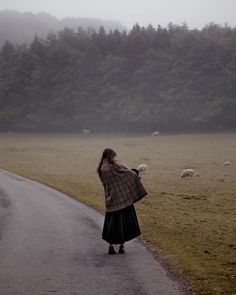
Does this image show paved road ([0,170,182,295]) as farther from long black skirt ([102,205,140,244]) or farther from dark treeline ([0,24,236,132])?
dark treeline ([0,24,236,132])

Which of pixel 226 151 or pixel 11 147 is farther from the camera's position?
pixel 11 147

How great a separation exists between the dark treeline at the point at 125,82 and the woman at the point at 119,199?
254 ft

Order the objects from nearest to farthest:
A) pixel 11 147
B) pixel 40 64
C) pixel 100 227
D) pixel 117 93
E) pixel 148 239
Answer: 1. pixel 148 239
2. pixel 100 227
3. pixel 11 147
4. pixel 117 93
5. pixel 40 64

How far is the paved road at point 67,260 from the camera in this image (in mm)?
10711

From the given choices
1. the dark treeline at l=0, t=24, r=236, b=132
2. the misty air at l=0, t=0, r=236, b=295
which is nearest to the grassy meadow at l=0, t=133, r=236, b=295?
the misty air at l=0, t=0, r=236, b=295

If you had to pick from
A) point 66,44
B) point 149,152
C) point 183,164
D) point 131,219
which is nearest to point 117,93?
point 66,44

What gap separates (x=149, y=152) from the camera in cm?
6066

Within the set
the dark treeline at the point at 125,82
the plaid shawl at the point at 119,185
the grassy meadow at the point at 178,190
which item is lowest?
the grassy meadow at the point at 178,190

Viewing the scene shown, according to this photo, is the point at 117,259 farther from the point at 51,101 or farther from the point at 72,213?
the point at 51,101

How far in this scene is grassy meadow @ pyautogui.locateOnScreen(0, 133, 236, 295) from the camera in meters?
13.0

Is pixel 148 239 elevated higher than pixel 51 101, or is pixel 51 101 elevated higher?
pixel 51 101

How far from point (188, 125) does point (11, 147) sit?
34.9 meters

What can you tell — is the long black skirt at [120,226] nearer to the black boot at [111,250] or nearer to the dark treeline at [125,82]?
the black boot at [111,250]

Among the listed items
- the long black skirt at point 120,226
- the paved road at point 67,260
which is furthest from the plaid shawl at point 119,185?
the paved road at point 67,260
